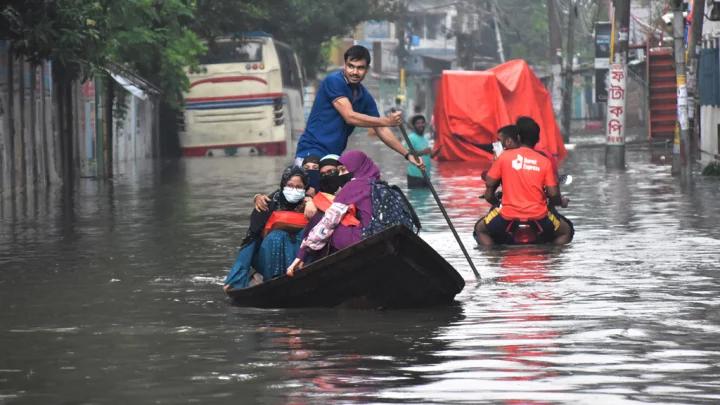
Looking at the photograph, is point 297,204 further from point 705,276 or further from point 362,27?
point 362,27

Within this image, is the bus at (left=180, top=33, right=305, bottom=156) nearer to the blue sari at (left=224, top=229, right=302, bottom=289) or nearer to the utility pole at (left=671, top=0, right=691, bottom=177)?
the utility pole at (left=671, top=0, right=691, bottom=177)

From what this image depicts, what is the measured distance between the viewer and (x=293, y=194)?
11.9 m

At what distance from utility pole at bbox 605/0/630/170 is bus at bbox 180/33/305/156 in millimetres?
20651

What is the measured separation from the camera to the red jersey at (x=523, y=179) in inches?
628

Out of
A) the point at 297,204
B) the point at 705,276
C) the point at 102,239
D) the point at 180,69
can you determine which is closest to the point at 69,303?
the point at 297,204

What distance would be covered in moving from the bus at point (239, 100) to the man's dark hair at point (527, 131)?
1512 inches

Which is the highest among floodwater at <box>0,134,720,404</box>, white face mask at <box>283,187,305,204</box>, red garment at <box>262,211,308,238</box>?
white face mask at <box>283,187,305,204</box>

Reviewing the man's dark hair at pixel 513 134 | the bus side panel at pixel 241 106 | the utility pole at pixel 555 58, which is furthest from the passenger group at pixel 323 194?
the utility pole at pixel 555 58

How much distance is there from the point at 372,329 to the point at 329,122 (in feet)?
9.30

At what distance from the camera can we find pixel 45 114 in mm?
32750

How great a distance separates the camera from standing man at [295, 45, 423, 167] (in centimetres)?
1281

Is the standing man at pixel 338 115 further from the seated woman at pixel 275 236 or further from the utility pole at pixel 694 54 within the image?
the utility pole at pixel 694 54

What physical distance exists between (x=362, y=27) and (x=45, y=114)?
8047 cm

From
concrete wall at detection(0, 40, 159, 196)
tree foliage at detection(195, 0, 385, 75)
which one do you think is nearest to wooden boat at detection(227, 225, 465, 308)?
concrete wall at detection(0, 40, 159, 196)
